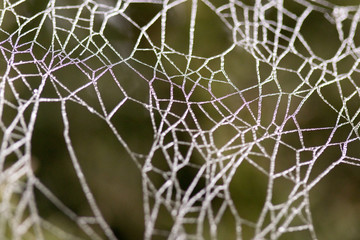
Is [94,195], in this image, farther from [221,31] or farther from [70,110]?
[221,31]

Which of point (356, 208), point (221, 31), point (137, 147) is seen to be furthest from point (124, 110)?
point (356, 208)

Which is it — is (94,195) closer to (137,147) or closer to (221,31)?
(137,147)

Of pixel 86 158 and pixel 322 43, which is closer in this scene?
A: pixel 322 43

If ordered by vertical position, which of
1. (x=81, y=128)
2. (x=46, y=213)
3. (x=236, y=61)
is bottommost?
(x=46, y=213)

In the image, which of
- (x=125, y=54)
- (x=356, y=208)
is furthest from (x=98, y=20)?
(x=356, y=208)

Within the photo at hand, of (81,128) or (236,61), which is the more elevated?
(236,61)

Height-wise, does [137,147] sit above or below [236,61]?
below

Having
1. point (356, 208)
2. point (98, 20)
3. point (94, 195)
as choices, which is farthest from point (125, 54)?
point (356, 208)
